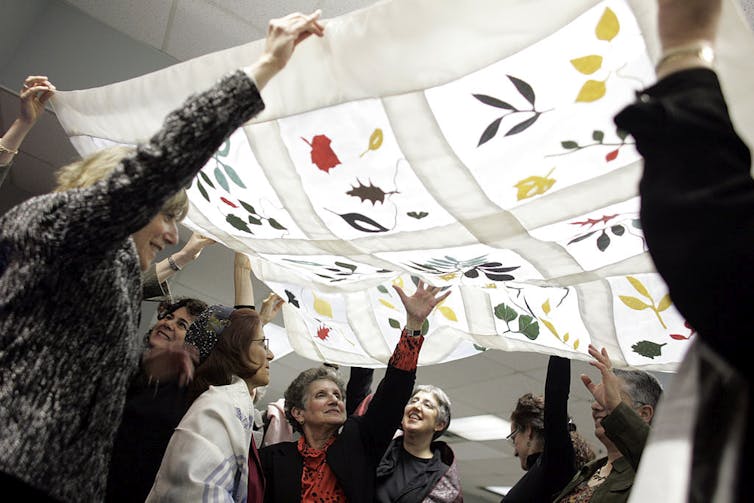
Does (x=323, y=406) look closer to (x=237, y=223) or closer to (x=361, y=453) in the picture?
(x=361, y=453)

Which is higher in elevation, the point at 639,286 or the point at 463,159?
the point at 463,159

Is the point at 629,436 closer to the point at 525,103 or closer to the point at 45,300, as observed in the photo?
the point at 525,103

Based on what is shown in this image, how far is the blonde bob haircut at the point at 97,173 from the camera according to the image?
1.11m

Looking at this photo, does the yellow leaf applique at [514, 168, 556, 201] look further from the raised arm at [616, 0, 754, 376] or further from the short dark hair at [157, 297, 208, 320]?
the short dark hair at [157, 297, 208, 320]

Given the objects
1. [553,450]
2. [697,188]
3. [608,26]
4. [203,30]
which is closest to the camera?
[697,188]

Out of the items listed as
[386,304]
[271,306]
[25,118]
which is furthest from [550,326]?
[25,118]

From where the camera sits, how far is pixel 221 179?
1575 mm

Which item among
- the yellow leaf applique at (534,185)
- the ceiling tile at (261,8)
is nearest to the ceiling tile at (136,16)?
the ceiling tile at (261,8)

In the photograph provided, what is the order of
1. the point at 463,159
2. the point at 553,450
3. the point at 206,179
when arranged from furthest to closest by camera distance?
the point at 553,450 < the point at 206,179 < the point at 463,159

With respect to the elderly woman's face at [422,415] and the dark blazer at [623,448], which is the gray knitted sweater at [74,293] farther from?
the elderly woman's face at [422,415]

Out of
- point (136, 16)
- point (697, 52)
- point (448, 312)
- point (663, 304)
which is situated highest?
point (136, 16)

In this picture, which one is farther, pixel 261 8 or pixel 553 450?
pixel 261 8

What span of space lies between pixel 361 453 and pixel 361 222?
81 centimetres

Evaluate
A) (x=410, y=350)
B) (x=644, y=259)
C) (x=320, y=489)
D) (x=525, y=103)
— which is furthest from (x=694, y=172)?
(x=320, y=489)
